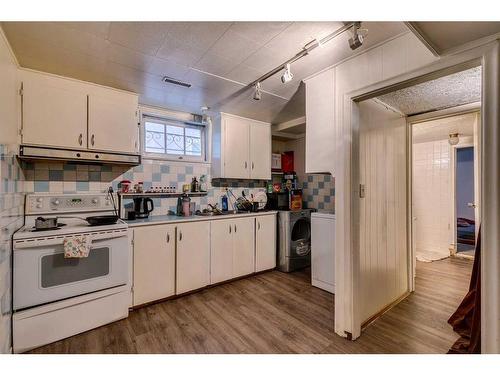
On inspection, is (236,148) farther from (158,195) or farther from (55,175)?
(55,175)

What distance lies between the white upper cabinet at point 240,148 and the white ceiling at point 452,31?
2287 mm

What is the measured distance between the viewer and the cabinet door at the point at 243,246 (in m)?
2.89

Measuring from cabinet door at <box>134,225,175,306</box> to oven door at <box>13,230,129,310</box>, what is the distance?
0.48 feet

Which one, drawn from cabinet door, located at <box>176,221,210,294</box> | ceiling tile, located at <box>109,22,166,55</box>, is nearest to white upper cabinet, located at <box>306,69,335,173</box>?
ceiling tile, located at <box>109,22,166,55</box>

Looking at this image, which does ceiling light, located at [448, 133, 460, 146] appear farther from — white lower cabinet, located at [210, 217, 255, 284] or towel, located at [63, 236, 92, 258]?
towel, located at [63, 236, 92, 258]

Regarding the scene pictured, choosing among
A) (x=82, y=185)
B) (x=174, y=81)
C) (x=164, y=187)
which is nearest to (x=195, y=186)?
(x=164, y=187)

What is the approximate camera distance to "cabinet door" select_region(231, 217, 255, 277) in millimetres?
2895

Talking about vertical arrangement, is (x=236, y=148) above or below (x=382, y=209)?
above

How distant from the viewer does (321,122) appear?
1.97 metres

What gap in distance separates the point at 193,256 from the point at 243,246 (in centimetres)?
69

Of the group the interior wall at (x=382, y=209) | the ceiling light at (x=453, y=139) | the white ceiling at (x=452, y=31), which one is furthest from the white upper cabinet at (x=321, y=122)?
the ceiling light at (x=453, y=139)

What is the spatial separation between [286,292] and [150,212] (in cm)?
186

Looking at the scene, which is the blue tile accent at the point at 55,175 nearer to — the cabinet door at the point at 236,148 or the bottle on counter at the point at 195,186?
the bottle on counter at the point at 195,186
